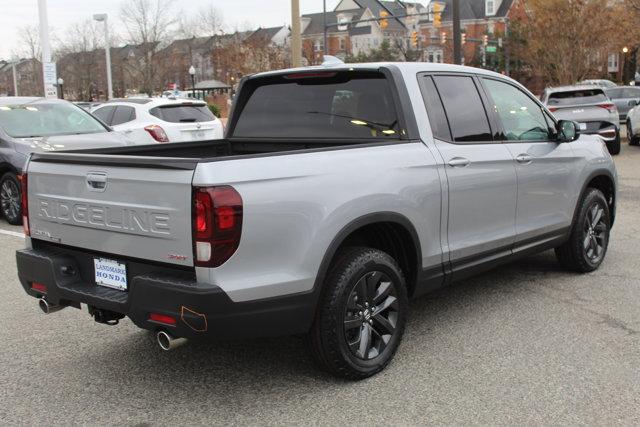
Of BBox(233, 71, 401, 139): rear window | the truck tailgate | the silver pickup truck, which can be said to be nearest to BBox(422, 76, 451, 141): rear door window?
the silver pickup truck

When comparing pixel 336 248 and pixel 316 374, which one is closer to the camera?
pixel 336 248

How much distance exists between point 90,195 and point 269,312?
3.84 feet

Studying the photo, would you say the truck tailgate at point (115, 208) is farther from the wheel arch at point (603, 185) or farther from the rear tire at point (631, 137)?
the rear tire at point (631, 137)

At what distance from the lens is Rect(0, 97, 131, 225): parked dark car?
9055 millimetres

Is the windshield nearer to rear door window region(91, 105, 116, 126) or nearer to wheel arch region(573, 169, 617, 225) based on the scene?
rear door window region(91, 105, 116, 126)

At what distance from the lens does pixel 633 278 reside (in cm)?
589

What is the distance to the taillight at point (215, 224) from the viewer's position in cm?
314

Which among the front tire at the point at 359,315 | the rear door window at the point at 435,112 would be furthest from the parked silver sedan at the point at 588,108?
the front tire at the point at 359,315

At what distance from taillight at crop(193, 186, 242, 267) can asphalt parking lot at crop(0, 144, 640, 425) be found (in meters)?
0.89

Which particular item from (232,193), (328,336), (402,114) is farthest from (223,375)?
(402,114)

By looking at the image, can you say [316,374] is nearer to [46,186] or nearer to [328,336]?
[328,336]

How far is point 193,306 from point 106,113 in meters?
12.0

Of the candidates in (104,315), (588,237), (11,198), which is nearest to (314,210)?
(104,315)

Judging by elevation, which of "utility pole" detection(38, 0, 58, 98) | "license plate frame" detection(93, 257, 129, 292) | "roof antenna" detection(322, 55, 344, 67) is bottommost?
"license plate frame" detection(93, 257, 129, 292)
